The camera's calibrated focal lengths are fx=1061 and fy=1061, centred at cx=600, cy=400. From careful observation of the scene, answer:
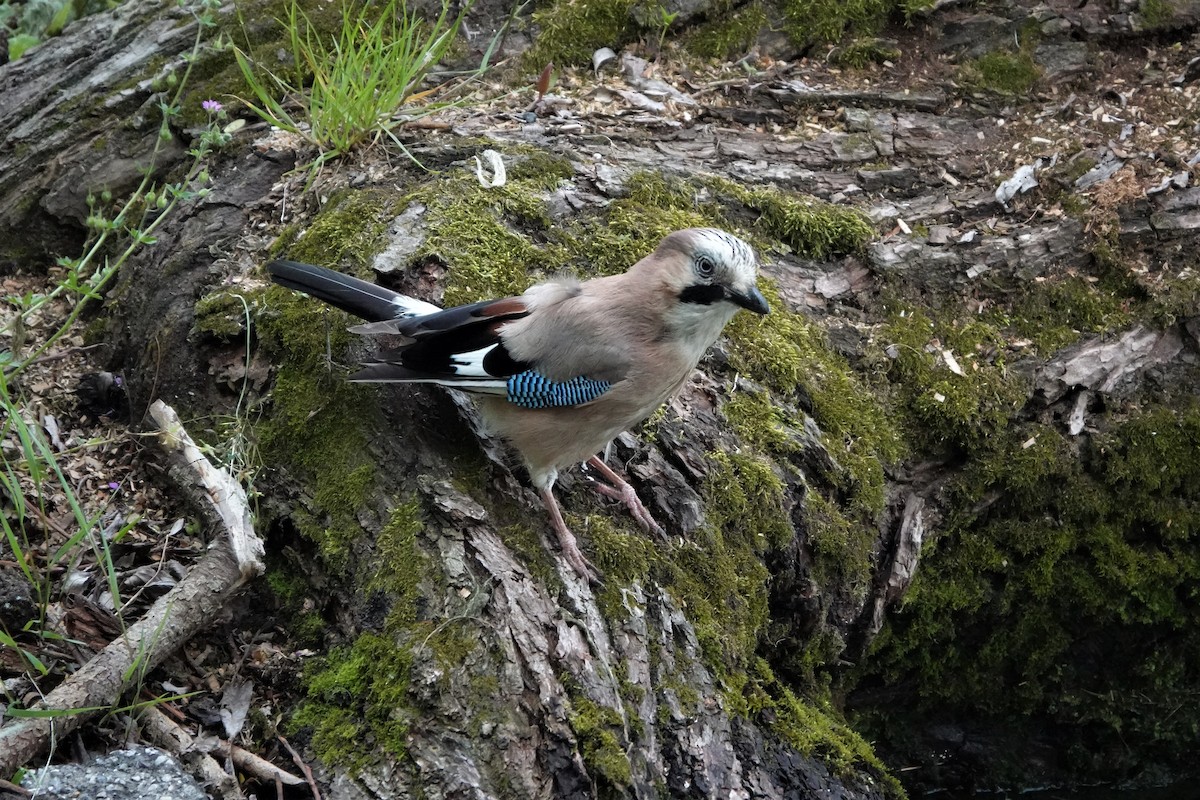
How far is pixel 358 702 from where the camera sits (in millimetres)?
3246

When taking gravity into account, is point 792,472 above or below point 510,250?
below

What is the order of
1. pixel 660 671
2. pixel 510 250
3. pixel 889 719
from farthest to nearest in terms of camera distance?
pixel 889 719 < pixel 510 250 < pixel 660 671

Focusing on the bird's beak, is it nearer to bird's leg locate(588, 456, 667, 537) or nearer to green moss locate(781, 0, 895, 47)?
bird's leg locate(588, 456, 667, 537)

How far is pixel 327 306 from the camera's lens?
14.6 ft

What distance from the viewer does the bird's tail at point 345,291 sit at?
405 cm

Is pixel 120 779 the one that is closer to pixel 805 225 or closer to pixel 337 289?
pixel 337 289

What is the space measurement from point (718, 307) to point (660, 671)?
134cm

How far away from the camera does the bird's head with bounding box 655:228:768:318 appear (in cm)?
386

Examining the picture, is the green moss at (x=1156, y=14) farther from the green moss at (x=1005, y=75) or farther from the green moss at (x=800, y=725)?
the green moss at (x=800, y=725)

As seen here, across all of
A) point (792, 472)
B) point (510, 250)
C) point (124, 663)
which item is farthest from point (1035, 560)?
point (124, 663)

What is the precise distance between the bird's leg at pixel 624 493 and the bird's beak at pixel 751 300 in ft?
2.78

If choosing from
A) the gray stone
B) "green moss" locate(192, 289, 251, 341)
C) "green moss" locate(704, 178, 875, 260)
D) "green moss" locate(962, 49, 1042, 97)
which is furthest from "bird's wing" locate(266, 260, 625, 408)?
"green moss" locate(962, 49, 1042, 97)

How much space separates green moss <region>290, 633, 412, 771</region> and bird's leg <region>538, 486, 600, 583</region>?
72cm

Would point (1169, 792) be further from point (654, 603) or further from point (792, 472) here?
point (654, 603)
